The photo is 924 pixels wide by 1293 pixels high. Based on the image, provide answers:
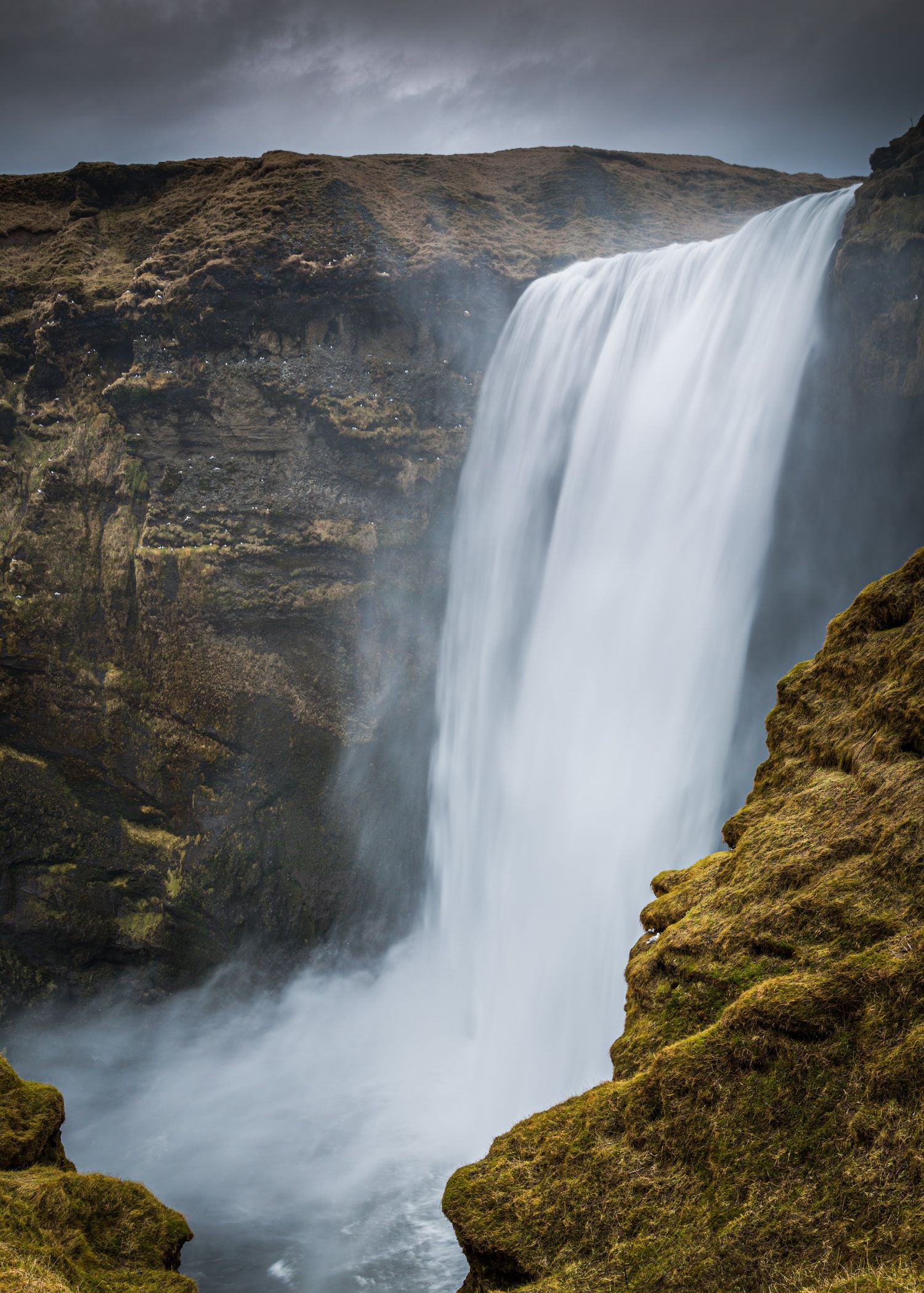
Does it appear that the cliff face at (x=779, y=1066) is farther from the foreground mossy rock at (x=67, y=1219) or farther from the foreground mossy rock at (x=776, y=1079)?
the foreground mossy rock at (x=67, y=1219)

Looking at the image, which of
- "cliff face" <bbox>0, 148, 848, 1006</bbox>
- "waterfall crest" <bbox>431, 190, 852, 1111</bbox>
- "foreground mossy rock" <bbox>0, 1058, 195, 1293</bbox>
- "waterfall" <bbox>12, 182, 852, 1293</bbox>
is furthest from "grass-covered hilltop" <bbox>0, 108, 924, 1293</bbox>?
"foreground mossy rock" <bbox>0, 1058, 195, 1293</bbox>

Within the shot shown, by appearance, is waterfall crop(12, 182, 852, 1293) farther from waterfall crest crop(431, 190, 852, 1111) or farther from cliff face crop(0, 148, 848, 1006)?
cliff face crop(0, 148, 848, 1006)

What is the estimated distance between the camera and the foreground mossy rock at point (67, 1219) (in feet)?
18.1

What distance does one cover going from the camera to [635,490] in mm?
16531

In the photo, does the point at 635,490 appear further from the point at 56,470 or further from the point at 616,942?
the point at 56,470

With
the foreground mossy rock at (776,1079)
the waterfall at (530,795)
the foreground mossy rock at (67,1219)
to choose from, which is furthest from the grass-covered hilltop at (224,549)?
the foreground mossy rock at (776,1079)

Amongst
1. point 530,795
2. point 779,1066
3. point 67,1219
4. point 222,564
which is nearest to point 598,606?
point 530,795

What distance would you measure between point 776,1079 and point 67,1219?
481 cm

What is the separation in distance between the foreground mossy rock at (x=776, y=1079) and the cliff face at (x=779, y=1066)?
0.03 ft

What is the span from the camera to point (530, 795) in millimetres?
17750

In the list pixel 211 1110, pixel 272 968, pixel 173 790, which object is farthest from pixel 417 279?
pixel 211 1110

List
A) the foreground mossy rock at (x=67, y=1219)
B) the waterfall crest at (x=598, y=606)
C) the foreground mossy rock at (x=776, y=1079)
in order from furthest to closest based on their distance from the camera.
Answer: the waterfall crest at (x=598, y=606)
the foreground mossy rock at (x=67, y=1219)
the foreground mossy rock at (x=776, y=1079)

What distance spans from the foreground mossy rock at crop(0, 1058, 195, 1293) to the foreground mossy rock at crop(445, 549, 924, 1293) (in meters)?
2.37

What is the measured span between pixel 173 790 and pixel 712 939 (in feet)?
56.1
